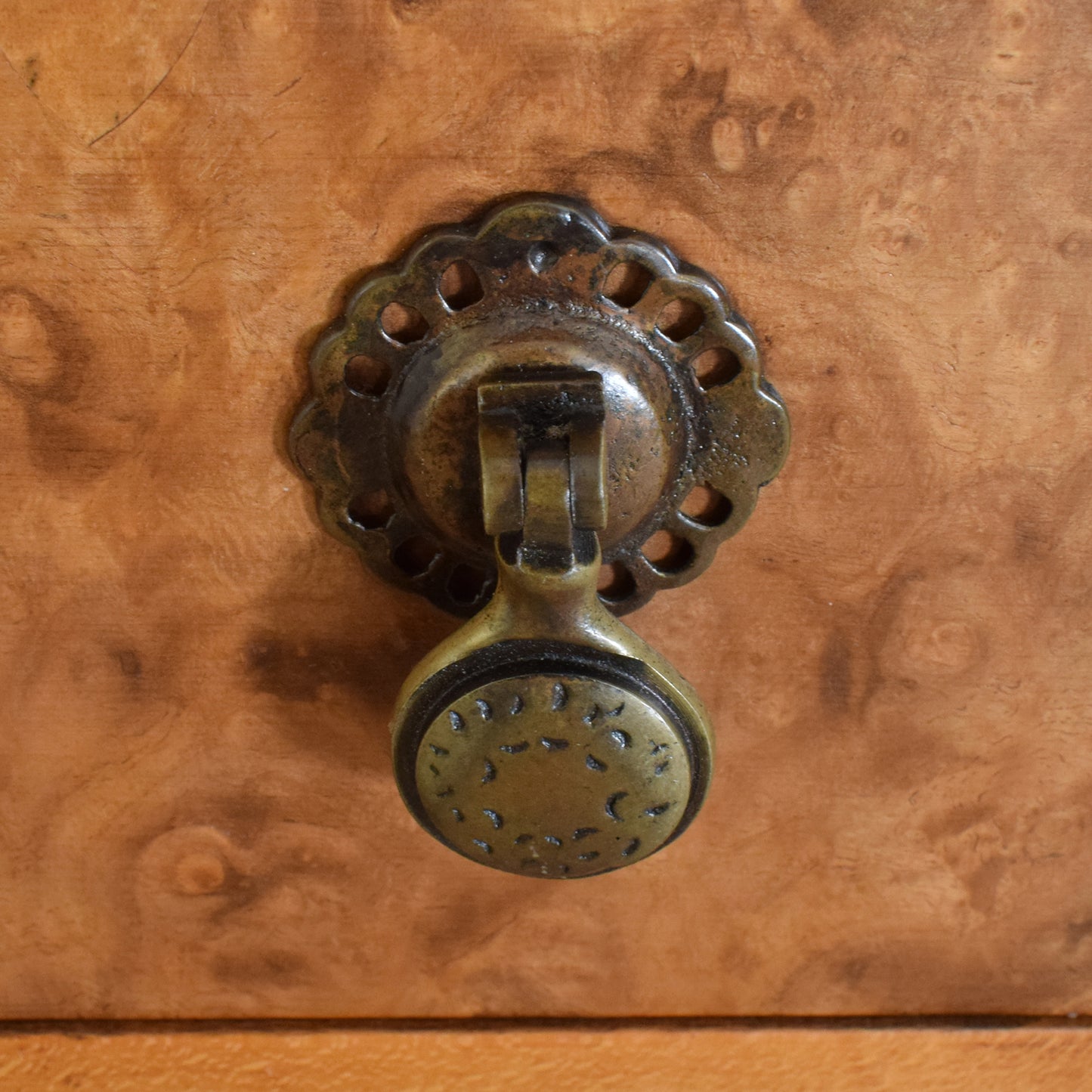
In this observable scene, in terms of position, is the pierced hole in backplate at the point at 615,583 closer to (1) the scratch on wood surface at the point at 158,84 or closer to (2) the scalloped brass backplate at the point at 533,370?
(2) the scalloped brass backplate at the point at 533,370

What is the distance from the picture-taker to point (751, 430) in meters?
0.38

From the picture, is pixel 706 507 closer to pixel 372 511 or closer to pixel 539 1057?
pixel 372 511

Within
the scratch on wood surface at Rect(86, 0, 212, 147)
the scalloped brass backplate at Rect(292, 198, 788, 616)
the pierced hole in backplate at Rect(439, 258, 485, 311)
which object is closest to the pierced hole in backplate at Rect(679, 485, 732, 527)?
the scalloped brass backplate at Rect(292, 198, 788, 616)

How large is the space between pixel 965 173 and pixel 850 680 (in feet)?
0.66

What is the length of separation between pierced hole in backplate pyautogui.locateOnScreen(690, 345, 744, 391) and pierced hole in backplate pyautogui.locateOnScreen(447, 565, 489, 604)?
0.11 m

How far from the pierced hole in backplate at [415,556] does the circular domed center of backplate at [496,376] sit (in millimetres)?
32

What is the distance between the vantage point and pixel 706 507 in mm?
399

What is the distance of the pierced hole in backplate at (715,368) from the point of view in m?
0.37

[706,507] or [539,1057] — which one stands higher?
[706,507]

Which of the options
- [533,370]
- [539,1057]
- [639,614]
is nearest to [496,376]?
[533,370]

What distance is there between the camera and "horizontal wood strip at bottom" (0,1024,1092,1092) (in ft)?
1.69

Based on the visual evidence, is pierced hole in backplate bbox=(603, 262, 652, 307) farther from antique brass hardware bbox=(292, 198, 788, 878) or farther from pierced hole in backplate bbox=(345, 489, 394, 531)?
pierced hole in backplate bbox=(345, 489, 394, 531)

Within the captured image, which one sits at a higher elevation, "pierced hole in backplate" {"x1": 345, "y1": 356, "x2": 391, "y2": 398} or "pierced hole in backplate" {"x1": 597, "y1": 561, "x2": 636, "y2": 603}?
"pierced hole in backplate" {"x1": 345, "y1": 356, "x2": 391, "y2": 398}

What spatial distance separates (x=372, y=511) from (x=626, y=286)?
127mm
